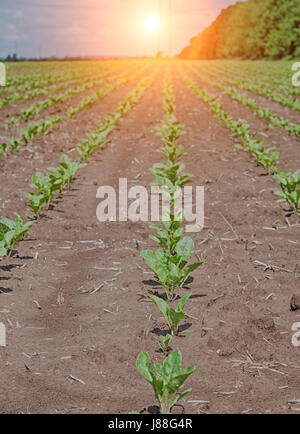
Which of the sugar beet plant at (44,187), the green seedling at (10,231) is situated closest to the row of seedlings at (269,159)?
the sugar beet plant at (44,187)

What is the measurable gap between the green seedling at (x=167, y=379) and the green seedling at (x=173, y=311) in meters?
0.58

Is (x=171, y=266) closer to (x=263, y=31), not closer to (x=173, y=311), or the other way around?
(x=173, y=311)

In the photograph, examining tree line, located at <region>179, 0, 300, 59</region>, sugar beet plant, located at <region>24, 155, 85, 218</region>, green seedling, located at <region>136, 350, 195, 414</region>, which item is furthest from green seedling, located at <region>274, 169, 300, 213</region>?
tree line, located at <region>179, 0, 300, 59</region>

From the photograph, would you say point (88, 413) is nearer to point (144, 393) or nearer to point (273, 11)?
point (144, 393)

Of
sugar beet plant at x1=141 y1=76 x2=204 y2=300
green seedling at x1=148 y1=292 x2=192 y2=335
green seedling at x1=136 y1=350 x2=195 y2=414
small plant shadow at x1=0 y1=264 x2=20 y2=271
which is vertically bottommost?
green seedling at x1=136 y1=350 x2=195 y2=414

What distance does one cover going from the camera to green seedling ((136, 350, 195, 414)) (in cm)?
272

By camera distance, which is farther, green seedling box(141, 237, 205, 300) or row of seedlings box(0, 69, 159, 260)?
row of seedlings box(0, 69, 159, 260)

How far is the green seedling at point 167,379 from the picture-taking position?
272 cm

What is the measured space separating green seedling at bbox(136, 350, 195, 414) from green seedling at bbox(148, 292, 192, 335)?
577 mm

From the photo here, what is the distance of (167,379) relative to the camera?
2.79 metres

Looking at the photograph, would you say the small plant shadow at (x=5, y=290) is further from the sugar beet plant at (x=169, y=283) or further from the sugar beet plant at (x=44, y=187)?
the sugar beet plant at (x=44, y=187)

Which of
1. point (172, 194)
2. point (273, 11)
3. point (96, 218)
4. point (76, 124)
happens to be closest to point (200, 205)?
point (172, 194)

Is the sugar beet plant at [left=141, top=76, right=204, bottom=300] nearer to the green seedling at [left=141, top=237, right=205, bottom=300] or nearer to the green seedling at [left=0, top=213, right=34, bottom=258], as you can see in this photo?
the green seedling at [left=141, top=237, right=205, bottom=300]
